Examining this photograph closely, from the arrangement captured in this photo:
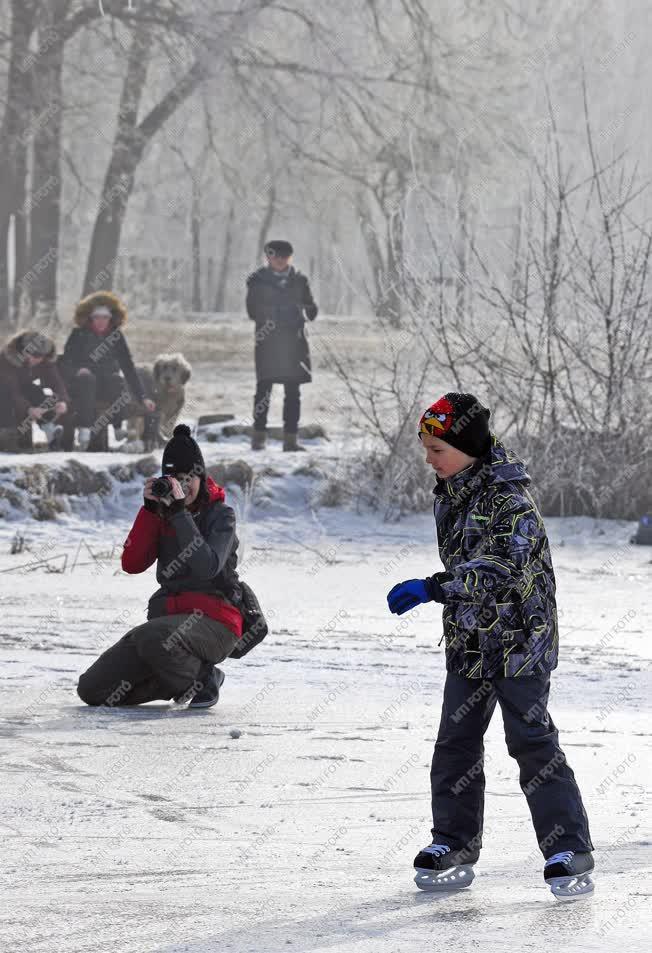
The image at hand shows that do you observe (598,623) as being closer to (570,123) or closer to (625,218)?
(625,218)

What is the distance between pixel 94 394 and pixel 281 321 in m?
1.70

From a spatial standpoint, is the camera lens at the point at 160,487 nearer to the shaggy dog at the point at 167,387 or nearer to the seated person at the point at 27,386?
the seated person at the point at 27,386

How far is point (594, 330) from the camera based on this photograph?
12.9 metres

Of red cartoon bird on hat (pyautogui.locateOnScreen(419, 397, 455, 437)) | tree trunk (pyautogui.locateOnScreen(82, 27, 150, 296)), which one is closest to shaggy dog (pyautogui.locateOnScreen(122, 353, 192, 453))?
tree trunk (pyautogui.locateOnScreen(82, 27, 150, 296))

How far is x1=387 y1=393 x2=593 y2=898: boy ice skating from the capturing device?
4148 mm

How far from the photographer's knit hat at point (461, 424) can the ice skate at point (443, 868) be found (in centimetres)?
107

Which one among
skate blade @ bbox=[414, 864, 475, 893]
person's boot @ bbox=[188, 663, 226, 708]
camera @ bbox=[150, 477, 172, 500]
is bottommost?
person's boot @ bbox=[188, 663, 226, 708]

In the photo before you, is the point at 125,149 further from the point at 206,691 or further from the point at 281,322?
the point at 206,691

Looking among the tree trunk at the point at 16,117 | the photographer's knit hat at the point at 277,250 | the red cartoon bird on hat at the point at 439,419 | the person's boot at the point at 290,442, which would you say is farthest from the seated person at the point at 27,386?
the red cartoon bird on hat at the point at 439,419

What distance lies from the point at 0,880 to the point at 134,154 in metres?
20.2

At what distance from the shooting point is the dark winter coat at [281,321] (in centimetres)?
1333

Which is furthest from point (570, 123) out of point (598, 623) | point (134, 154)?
point (598, 623)

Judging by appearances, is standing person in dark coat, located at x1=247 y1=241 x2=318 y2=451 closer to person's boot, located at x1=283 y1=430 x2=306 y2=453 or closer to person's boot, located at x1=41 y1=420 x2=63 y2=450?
person's boot, located at x1=283 y1=430 x2=306 y2=453

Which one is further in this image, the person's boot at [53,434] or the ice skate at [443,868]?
the person's boot at [53,434]
